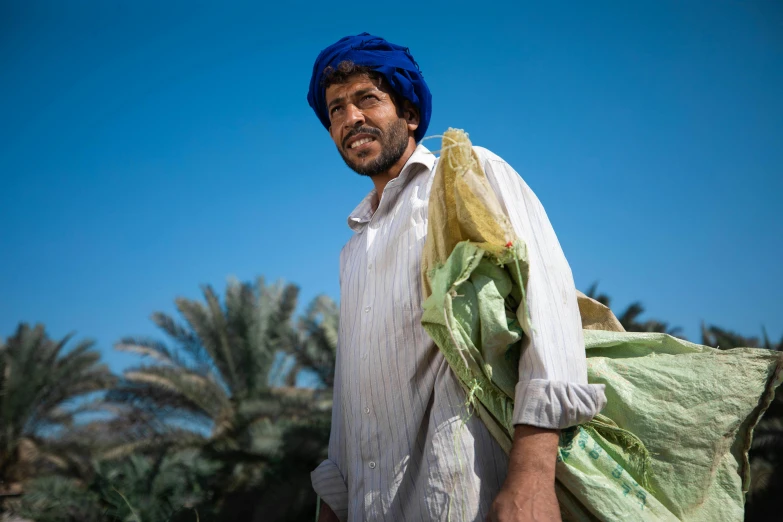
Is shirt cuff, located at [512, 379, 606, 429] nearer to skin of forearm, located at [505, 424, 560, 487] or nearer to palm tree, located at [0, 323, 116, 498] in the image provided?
skin of forearm, located at [505, 424, 560, 487]

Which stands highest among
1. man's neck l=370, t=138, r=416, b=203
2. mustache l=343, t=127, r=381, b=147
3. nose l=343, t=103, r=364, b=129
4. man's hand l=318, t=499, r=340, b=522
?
nose l=343, t=103, r=364, b=129

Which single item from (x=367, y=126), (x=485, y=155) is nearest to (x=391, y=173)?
(x=367, y=126)

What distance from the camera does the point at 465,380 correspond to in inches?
67.5

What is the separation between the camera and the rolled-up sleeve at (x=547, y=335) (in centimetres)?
159

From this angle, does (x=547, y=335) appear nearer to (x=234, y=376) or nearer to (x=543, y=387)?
(x=543, y=387)

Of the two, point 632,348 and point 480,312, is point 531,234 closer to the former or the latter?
point 480,312

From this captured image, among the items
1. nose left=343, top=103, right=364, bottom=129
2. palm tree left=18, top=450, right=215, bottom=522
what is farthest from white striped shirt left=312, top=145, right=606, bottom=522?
palm tree left=18, top=450, right=215, bottom=522

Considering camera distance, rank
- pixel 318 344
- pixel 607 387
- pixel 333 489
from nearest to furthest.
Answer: pixel 607 387
pixel 333 489
pixel 318 344

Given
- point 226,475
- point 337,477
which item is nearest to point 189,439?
point 226,475

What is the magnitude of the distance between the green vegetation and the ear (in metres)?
9.86

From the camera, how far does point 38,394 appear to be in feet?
55.1

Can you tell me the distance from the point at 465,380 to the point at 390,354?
314 millimetres

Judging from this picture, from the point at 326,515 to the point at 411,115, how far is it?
154 cm

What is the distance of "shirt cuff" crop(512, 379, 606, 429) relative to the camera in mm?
1578
